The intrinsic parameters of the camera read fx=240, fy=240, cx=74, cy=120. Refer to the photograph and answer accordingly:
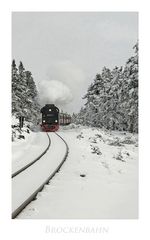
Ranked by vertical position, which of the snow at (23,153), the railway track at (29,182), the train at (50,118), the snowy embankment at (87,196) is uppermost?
the train at (50,118)

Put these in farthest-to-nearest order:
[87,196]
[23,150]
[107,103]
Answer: [107,103] < [23,150] < [87,196]

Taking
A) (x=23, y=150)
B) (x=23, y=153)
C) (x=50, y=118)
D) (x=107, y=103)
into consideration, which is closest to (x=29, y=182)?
(x=23, y=153)

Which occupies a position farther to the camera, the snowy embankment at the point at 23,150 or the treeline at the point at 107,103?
the treeline at the point at 107,103

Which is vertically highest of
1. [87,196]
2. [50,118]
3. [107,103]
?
[107,103]

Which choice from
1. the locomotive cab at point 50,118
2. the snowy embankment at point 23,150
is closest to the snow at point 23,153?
the snowy embankment at point 23,150

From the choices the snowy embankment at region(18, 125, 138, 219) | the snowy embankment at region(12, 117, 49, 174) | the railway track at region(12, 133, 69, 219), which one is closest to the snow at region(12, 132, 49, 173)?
the snowy embankment at region(12, 117, 49, 174)

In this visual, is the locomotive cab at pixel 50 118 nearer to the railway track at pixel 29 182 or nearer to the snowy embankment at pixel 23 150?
the snowy embankment at pixel 23 150

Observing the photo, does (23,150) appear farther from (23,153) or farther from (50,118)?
(50,118)

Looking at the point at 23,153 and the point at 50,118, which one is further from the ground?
the point at 50,118

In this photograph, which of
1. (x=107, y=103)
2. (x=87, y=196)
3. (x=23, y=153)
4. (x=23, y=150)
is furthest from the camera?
(x=107, y=103)

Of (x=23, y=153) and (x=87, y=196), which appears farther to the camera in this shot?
(x=23, y=153)

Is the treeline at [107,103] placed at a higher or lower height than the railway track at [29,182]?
higher

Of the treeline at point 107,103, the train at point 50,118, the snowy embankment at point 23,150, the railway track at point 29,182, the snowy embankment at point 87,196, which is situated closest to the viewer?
the snowy embankment at point 87,196
